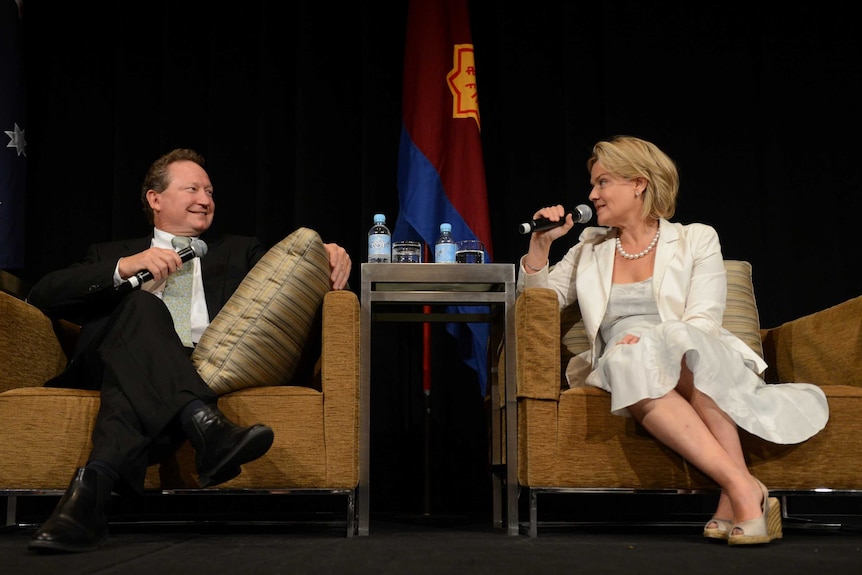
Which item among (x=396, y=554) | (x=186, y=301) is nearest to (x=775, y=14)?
(x=186, y=301)

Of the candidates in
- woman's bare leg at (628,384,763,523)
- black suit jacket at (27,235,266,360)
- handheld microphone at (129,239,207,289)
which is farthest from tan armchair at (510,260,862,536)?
black suit jacket at (27,235,266,360)

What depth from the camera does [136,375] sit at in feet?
6.77

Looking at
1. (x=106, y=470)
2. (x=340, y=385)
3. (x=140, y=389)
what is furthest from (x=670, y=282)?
(x=106, y=470)

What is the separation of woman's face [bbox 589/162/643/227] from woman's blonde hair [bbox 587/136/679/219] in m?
0.02

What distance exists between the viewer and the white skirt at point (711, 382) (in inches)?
83.4

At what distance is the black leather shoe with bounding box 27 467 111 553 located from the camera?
1759 millimetres

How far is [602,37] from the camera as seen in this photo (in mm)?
3414

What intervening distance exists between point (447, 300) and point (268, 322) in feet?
1.64

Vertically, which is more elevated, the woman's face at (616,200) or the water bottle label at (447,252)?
the woman's face at (616,200)

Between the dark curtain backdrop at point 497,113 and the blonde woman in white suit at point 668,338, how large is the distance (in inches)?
27.1

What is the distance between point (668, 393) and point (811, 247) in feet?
5.05

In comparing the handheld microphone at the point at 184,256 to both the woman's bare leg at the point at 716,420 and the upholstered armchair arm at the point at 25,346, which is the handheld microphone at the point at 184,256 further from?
the woman's bare leg at the point at 716,420

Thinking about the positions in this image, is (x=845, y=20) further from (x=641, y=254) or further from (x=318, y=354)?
(x=318, y=354)

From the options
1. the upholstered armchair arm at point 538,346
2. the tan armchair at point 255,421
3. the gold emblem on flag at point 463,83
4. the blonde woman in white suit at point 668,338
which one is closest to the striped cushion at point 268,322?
the tan armchair at point 255,421
